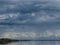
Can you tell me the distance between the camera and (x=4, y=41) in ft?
276

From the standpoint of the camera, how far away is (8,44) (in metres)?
84.7

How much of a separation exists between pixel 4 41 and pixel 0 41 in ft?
10.5

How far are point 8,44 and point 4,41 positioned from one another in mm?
1615

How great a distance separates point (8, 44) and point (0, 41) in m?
4.36

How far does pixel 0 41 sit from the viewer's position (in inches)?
3189
